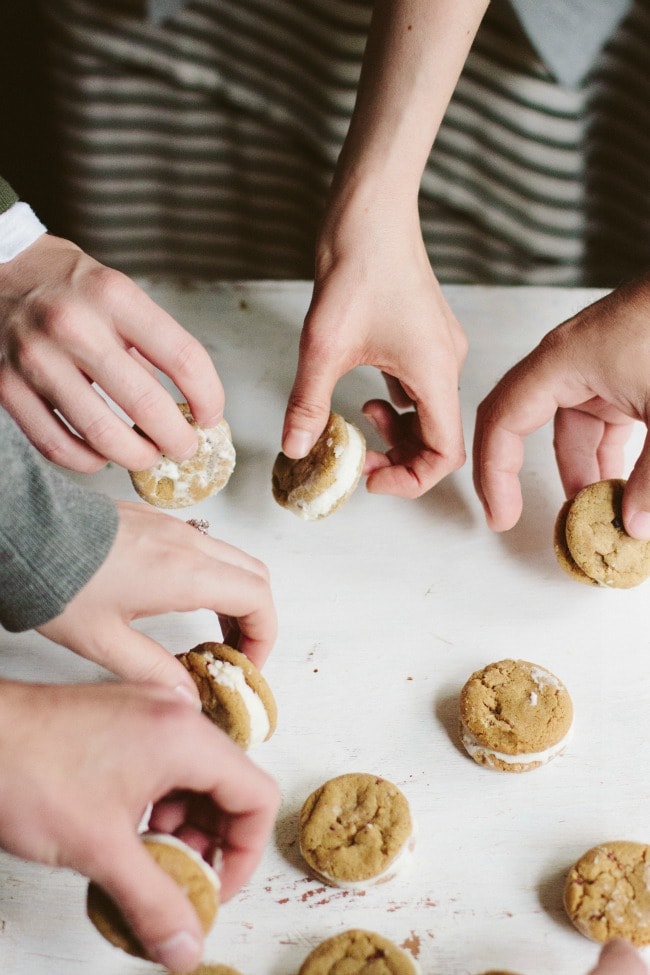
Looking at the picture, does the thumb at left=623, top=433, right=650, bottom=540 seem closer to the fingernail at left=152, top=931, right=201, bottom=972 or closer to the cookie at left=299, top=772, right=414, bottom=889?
the cookie at left=299, top=772, right=414, bottom=889

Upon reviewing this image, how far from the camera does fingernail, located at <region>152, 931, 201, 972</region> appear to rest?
0.87 metres

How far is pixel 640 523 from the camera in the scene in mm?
1325

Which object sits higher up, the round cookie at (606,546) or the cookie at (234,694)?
the cookie at (234,694)

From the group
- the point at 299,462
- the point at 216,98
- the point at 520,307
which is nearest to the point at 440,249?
the point at 520,307

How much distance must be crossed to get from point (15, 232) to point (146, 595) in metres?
0.64

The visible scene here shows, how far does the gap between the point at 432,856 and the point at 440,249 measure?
1482mm

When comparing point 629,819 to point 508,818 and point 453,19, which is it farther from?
point 453,19

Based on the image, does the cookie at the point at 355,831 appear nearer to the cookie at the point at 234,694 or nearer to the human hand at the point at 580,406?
the cookie at the point at 234,694

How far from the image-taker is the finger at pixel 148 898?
85cm

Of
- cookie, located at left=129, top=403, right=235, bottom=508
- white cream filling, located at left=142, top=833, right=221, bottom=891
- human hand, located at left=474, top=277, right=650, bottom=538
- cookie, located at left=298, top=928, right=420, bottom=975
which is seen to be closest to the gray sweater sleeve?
white cream filling, located at left=142, top=833, right=221, bottom=891

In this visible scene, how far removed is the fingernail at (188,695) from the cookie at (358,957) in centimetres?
33

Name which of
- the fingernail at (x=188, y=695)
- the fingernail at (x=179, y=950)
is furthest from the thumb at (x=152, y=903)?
the fingernail at (x=188, y=695)

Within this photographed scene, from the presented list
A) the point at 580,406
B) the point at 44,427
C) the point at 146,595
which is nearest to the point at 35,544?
the point at 146,595

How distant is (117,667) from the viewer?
1.07 metres
